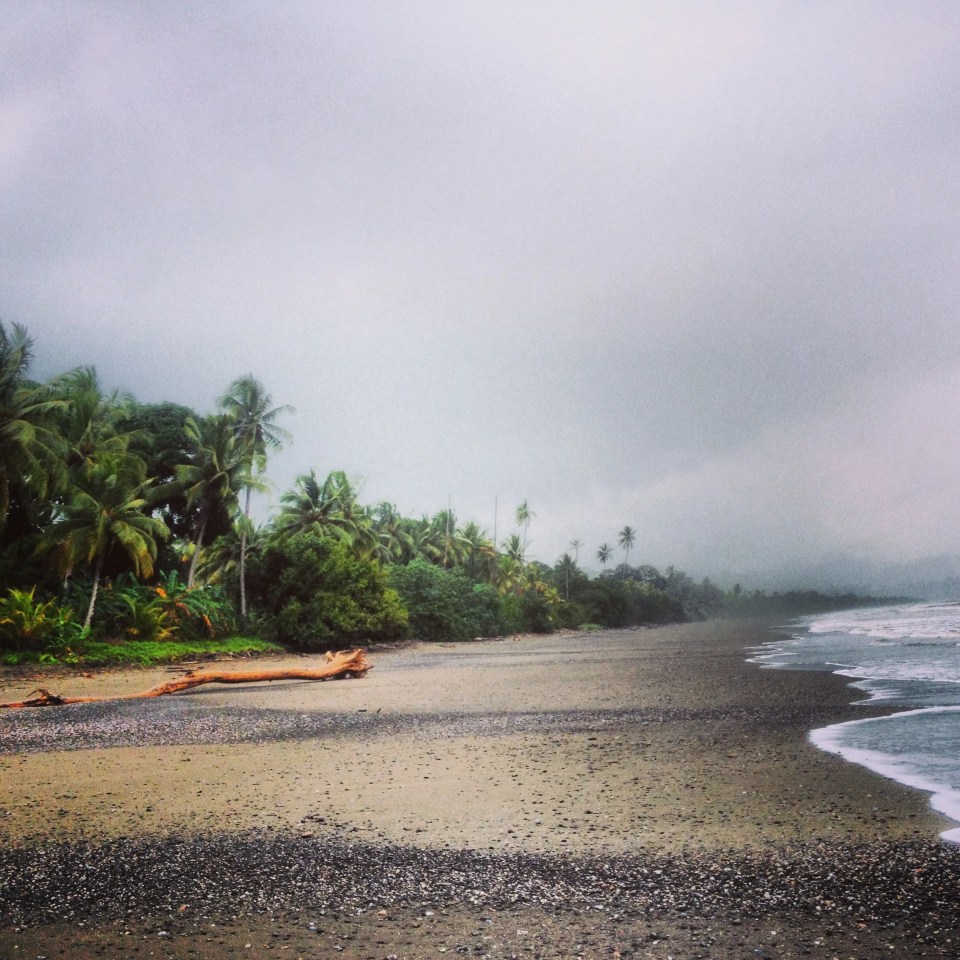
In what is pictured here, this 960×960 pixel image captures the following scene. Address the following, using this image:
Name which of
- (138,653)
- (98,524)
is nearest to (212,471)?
(98,524)

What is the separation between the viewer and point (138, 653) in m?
24.3

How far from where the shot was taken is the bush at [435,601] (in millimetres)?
44094

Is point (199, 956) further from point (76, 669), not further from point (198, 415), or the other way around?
point (198, 415)

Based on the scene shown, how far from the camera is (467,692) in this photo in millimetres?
14266

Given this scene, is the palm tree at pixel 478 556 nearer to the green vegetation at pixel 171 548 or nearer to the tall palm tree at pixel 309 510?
the green vegetation at pixel 171 548

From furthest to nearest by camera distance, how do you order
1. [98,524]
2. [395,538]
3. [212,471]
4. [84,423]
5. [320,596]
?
[395,538] < [212,471] < [320,596] < [84,423] < [98,524]

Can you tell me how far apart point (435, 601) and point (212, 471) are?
53.5 ft

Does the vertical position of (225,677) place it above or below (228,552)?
below

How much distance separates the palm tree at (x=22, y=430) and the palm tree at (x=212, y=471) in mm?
9696

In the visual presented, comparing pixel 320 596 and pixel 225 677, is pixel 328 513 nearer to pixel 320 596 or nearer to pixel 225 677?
pixel 320 596

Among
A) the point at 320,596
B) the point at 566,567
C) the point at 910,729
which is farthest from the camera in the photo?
the point at 566,567

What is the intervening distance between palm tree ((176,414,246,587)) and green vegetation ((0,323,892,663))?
7 centimetres

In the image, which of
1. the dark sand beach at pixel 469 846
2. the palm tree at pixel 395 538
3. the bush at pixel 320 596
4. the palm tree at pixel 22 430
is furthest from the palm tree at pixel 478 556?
the dark sand beach at pixel 469 846

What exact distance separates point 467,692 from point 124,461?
2118cm
